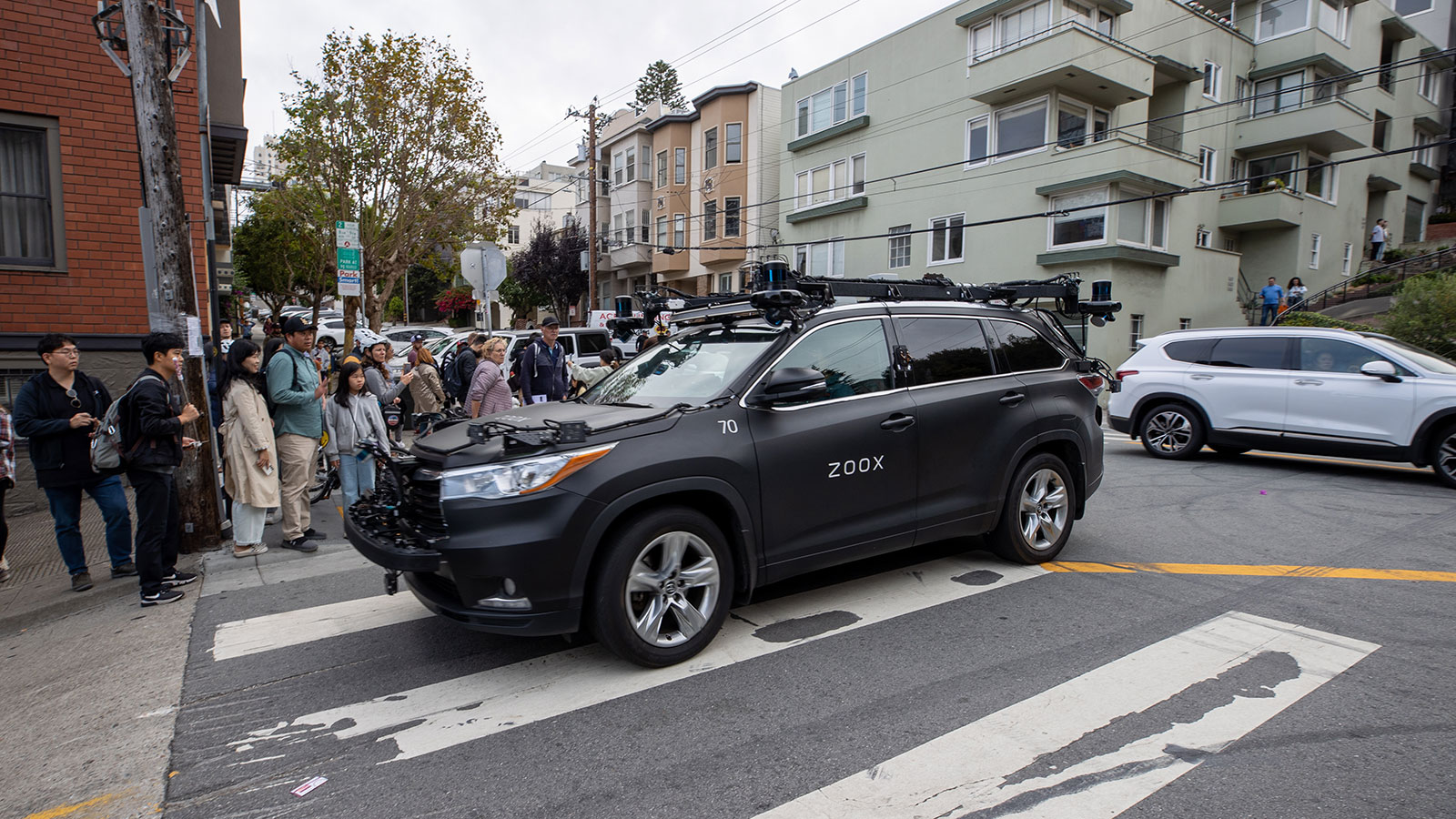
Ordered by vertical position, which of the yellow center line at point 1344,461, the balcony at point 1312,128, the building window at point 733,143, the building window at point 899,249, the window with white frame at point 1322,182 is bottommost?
the yellow center line at point 1344,461

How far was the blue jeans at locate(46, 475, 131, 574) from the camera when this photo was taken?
550 cm

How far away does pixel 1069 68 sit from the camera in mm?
21000

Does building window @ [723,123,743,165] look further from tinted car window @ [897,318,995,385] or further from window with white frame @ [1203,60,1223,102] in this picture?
tinted car window @ [897,318,995,385]

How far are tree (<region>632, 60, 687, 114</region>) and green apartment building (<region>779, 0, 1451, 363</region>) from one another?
107ft

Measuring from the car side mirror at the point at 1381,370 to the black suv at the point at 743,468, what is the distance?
16.5 feet

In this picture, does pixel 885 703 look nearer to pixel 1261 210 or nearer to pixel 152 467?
pixel 152 467

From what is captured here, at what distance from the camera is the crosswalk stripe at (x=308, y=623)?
14.8 feet

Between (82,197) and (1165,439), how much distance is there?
13602 mm

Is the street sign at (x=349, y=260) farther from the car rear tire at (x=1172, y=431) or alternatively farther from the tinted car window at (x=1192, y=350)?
the tinted car window at (x=1192, y=350)

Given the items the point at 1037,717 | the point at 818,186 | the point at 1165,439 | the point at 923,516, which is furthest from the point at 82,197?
the point at 818,186

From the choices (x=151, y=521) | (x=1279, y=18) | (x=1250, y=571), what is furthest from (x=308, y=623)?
(x=1279, y=18)

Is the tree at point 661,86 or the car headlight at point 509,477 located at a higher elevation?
the tree at point 661,86

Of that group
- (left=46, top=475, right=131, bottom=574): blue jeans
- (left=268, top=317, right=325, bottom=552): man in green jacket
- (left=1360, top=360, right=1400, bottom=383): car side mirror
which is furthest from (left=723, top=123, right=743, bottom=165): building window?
(left=46, top=475, right=131, bottom=574): blue jeans

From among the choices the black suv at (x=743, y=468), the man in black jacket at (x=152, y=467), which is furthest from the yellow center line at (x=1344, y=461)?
the man in black jacket at (x=152, y=467)
